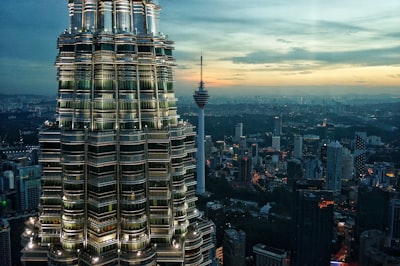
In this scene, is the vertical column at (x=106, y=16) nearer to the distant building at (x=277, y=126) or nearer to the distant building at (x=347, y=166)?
the distant building at (x=347, y=166)

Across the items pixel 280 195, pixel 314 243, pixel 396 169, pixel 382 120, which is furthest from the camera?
pixel 382 120

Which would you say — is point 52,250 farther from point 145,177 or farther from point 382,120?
point 382,120

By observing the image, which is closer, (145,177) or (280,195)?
(145,177)

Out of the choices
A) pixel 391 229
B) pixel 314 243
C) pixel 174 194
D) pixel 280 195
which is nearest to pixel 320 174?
pixel 280 195

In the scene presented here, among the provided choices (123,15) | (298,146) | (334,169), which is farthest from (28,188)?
(298,146)

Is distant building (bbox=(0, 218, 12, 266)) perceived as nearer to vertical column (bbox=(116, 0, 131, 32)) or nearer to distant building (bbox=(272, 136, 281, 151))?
vertical column (bbox=(116, 0, 131, 32))

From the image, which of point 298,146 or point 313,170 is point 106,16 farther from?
point 298,146

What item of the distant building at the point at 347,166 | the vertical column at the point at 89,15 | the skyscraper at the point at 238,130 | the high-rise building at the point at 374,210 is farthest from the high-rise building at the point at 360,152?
the vertical column at the point at 89,15
